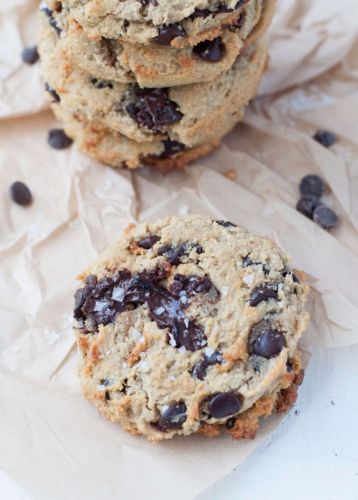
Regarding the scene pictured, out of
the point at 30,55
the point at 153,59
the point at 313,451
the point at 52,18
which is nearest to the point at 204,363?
the point at 313,451

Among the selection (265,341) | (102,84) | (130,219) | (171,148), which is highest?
(102,84)

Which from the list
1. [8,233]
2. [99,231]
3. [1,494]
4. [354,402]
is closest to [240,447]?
[354,402]

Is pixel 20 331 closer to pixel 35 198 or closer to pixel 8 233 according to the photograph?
pixel 8 233

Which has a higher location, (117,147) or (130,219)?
(117,147)

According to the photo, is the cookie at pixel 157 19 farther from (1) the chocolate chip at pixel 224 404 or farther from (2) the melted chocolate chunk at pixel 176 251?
(1) the chocolate chip at pixel 224 404

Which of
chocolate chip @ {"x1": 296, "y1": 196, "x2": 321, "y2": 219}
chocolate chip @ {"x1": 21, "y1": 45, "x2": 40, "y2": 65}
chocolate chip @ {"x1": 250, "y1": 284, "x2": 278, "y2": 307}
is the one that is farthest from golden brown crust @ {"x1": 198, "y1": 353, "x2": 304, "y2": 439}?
chocolate chip @ {"x1": 21, "y1": 45, "x2": 40, "y2": 65}

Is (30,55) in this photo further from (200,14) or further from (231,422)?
(231,422)

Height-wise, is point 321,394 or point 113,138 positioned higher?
point 113,138
